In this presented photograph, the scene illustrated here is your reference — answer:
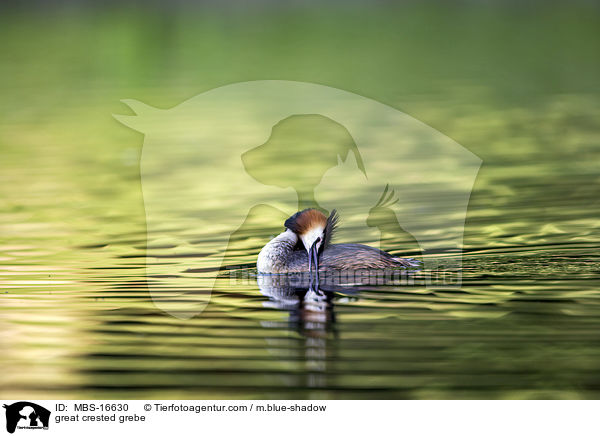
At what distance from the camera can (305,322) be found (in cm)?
708

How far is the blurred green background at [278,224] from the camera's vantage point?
243 inches

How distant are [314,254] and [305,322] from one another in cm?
146

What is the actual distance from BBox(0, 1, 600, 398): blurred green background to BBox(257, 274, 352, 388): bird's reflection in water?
0.11 ft

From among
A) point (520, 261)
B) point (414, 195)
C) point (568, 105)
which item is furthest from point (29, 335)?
point (568, 105)

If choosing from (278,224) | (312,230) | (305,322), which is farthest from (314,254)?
(278,224)

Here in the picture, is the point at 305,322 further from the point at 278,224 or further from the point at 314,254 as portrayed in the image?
the point at 278,224

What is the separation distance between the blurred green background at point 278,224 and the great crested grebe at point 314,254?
0.63 meters

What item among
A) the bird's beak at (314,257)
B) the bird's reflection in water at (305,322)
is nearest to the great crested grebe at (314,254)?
the bird's beak at (314,257)

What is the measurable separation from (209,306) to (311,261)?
1253mm

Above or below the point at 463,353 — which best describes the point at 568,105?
above

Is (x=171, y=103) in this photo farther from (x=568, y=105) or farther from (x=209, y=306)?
(x=209, y=306)
